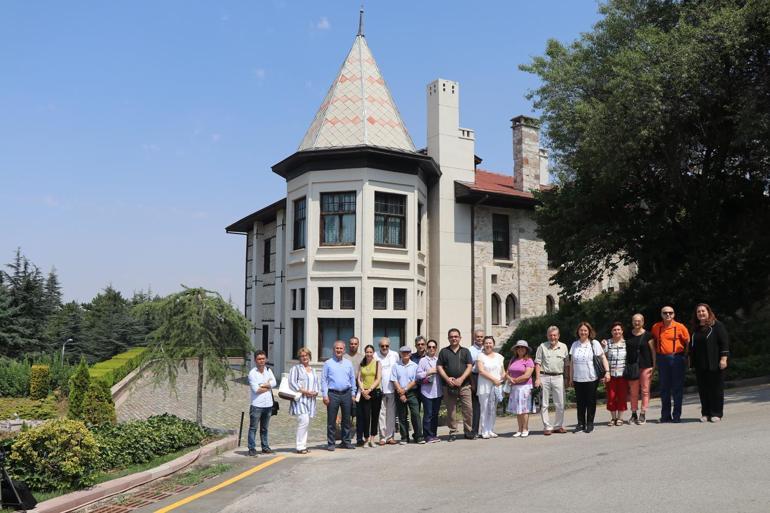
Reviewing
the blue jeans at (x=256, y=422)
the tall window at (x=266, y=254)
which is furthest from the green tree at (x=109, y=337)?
the blue jeans at (x=256, y=422)

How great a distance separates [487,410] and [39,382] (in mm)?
20781

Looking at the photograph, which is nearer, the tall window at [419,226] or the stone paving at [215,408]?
the stone paving at [215,408]

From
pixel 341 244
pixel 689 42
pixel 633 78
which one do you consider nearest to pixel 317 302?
pixel 341 244

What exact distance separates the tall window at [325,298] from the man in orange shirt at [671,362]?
13.9 m

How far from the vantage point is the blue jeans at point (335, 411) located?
36.0 ft

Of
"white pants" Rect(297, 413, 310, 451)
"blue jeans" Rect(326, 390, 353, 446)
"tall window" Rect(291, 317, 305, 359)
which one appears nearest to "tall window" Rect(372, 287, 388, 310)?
"tall window" Rect(291, 317, 305, 359)

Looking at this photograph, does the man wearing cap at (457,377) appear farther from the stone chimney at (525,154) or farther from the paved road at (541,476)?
the stone chimney at (525,154)

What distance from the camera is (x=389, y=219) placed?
23891 millimetres

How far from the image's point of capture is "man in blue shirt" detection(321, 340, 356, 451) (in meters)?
11.0

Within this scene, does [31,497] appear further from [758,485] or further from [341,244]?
[341,244]

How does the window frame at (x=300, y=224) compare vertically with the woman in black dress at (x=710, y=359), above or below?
above

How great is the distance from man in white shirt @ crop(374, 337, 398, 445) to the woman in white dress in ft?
4.80

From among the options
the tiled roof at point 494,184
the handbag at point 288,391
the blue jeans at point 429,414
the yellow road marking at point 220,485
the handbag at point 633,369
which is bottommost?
the yellow road marking at point 220,485

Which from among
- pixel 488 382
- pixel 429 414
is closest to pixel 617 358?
pixel 488 382
